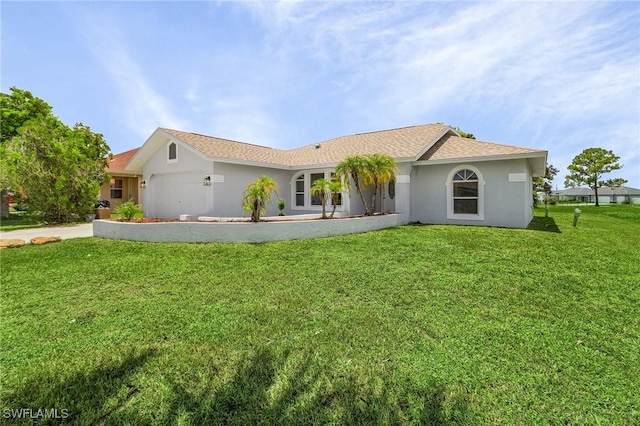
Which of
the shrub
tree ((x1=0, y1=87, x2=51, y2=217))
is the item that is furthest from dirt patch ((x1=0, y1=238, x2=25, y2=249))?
tree ((x1=0, y1=87, x2=51, y2=217))

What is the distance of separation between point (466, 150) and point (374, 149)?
5.00 meters

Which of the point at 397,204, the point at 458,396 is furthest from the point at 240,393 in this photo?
the point at 397,204

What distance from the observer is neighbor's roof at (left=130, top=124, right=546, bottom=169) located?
14.6 meters

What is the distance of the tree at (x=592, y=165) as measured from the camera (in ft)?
157

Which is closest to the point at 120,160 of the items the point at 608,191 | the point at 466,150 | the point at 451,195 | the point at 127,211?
the point at 127,211

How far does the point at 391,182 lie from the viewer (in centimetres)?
1689

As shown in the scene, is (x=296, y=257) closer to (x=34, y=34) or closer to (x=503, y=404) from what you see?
(x=503, y=404)

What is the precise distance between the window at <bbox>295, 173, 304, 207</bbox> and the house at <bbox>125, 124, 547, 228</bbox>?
6cm

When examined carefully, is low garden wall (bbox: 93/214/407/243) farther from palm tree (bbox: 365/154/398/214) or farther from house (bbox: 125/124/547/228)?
house (bbox: 125/124/547/228)

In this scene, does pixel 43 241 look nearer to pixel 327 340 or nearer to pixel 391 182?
pixel 327 340

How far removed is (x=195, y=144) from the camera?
15391 millimetres

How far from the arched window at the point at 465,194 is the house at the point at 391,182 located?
0.04 m

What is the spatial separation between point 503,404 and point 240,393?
2827mm

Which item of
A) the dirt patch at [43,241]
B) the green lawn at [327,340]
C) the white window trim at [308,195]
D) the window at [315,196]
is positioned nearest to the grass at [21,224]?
the dirt patch at [43,241]
